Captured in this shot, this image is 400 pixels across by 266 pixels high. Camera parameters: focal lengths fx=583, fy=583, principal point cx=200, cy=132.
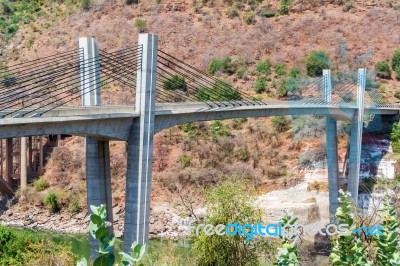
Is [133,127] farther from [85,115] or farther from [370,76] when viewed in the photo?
[370,76]

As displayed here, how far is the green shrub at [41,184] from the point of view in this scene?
3161cm

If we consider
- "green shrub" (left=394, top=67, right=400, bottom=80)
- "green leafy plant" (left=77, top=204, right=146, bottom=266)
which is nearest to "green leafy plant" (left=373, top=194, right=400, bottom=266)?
"green leafy plant" (left=77, top=204, right=146, bottom=266)

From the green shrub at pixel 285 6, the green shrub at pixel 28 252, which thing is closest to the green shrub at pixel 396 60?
the green shrub at pixel 285 6

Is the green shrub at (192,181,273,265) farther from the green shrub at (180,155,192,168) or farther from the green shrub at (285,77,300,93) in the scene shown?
the green shrub at (285,77,300,93)

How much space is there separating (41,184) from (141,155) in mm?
19300

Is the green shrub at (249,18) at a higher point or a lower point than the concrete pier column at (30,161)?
higher

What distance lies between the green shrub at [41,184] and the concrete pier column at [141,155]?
740 inches

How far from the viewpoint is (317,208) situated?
26.2 meters

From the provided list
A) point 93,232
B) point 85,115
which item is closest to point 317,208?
point 85,115

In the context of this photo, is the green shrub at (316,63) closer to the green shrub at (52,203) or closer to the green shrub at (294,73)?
the green shrub at (294,73)

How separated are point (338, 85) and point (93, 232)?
1193 inches

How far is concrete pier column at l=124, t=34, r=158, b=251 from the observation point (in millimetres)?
13969

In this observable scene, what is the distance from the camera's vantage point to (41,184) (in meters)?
31.8

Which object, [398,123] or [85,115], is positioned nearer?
[85,115]
